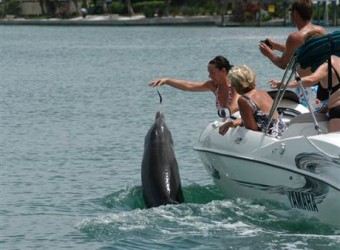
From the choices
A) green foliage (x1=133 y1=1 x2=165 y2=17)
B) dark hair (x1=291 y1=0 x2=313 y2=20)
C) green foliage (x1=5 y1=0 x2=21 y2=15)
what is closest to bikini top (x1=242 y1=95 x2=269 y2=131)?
dark hair (x1=291 y1=0 x2=313 y2=20)

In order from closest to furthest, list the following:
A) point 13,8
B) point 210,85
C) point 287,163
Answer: point 287,163 → point 210,85 → point 13,8

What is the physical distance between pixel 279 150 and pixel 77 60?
4031 cm

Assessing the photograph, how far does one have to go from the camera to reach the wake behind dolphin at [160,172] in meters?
12.8

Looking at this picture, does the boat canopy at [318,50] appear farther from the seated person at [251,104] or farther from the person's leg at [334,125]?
the seated person at [251,104]

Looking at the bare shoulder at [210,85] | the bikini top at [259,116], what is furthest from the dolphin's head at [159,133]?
the bikini top at [259,116]

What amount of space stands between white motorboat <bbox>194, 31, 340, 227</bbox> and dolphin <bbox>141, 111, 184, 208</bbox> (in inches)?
17.9

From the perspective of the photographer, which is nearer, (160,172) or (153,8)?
(160,172)

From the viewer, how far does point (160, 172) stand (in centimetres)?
1297

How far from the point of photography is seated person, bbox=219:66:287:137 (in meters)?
11.9

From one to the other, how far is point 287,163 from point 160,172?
7.19 ft

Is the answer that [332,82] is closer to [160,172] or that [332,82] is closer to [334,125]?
[334,125]

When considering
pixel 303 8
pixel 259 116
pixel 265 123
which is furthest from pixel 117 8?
pixel 265 123

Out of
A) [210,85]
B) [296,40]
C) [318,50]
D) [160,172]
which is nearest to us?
[318,50]

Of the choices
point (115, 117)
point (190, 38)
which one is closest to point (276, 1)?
point (190, 38)
